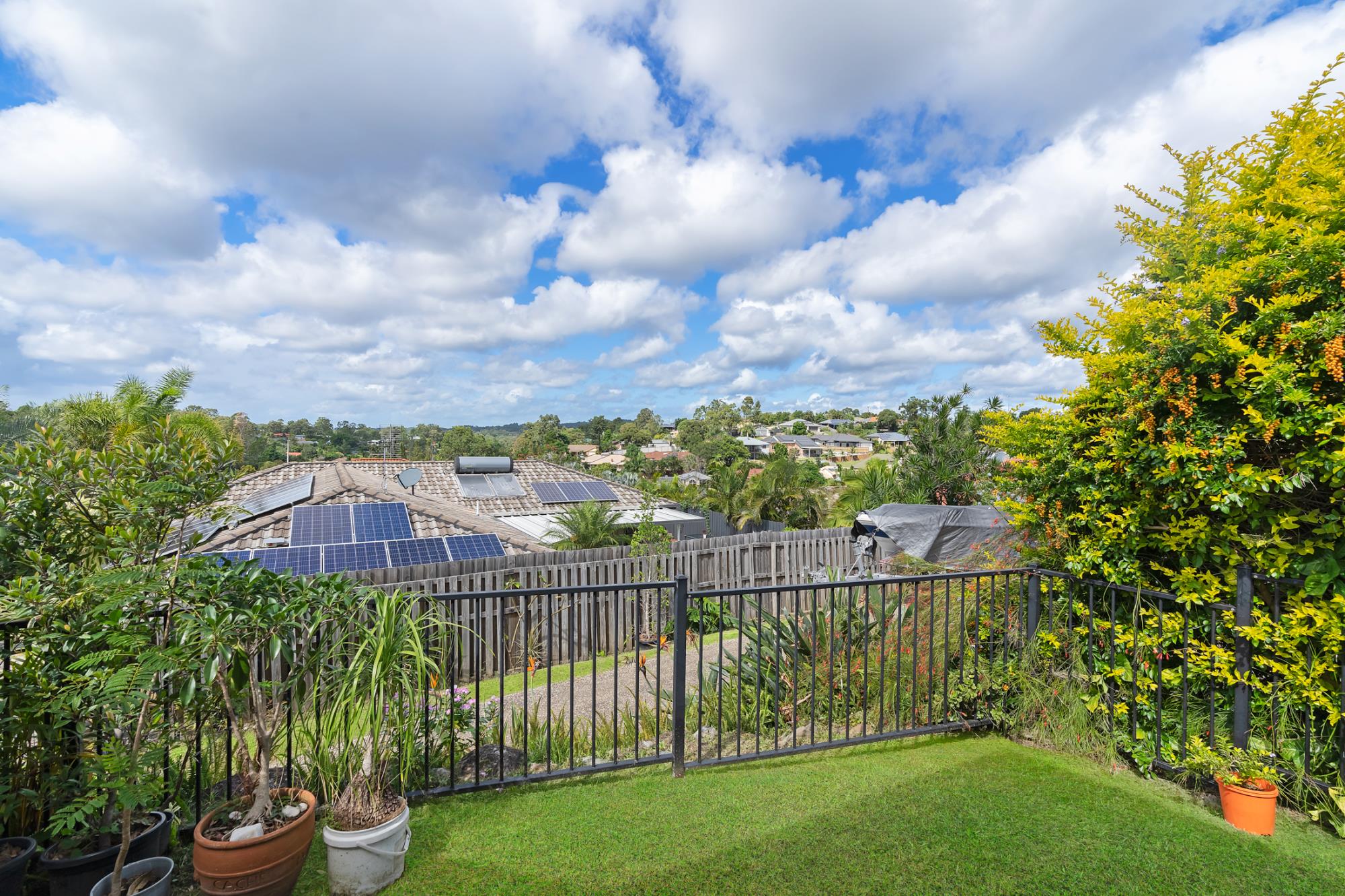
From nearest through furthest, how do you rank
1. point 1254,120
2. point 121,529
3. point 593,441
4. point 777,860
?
point 121,529
point 777,860
point 1254,120
point 593,441

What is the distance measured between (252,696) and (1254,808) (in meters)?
4.30

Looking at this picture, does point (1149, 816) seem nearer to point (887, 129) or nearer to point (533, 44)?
point (533, 44)

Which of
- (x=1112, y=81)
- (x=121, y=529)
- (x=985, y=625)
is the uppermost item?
(x=1112, y=81)

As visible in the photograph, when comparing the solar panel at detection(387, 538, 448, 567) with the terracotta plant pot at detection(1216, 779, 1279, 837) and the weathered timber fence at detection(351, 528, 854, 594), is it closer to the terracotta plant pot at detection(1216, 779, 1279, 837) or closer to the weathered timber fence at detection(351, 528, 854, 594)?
the weathered timber fence at detection(351, 528, 854, 594)

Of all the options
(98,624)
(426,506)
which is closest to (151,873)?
(98,624)

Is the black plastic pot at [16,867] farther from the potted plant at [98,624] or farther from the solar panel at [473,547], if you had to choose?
the solar panel at [473,547]

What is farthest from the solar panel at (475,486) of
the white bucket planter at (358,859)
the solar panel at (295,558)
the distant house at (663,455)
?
the distant house at (663,455)

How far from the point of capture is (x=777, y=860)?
2.27 meters

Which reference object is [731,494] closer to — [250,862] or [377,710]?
[377,710]

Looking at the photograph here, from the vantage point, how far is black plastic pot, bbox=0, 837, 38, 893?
1774 millimetres

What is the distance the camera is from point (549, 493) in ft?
54.9

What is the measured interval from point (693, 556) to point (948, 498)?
Answer: 547 cm

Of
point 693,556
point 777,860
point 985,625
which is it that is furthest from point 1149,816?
point 693,556

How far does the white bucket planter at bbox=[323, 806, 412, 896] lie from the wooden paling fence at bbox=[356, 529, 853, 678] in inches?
150
